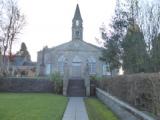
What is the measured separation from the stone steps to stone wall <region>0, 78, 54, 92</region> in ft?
10.4

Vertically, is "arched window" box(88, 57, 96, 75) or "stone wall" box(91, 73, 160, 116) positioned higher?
"arched window" box(88, 57, 96, 75)

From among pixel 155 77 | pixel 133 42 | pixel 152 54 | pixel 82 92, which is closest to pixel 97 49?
pixel 82 92

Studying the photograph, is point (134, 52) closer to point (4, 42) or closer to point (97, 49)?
point (4, 42)

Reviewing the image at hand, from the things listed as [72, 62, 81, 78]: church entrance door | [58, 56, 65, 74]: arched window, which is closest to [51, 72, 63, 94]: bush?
[72, 62, 81, 78]: church entrance door

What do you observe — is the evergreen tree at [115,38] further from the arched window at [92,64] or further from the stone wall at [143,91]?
the arched window at [92,64]

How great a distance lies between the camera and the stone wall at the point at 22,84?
3428 centimetres

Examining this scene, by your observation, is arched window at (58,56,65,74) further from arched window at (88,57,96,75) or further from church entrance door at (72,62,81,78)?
arched window at (88,57,96,75)

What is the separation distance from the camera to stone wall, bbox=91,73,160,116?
887 centimetres

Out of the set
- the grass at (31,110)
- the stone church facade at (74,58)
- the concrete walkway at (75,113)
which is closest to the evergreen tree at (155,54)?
the concrete walkway at (75,113)

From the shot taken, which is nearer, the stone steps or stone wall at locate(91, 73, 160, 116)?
stone wall at locate(91, 73, 160, 116)

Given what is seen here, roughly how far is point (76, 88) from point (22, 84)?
6.54 m

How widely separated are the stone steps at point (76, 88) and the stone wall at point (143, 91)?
1557cm

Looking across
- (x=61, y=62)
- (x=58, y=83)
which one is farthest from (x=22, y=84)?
(x=61, y=62)

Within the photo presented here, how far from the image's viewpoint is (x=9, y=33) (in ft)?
131
